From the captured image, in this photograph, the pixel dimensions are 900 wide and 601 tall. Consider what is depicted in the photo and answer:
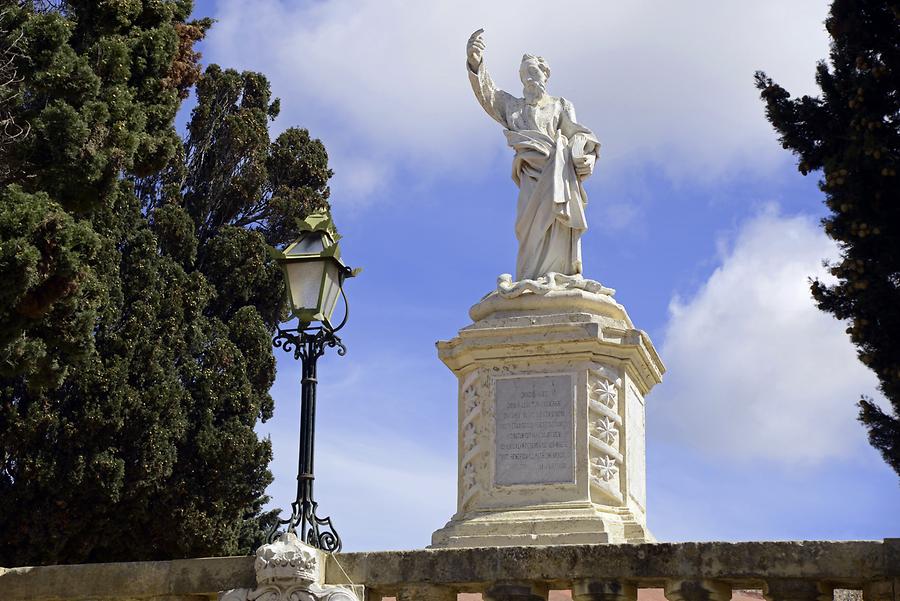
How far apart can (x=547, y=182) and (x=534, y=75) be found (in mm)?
1170

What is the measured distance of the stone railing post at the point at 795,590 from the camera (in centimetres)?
689

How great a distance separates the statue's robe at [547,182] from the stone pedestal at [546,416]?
66 cm

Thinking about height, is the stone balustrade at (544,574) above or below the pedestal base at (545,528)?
below

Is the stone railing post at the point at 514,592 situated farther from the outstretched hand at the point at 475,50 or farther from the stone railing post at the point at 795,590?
the outstretched hand at the point at 475,50

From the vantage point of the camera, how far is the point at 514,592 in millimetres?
7258

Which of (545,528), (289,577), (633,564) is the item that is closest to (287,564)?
(289,577)

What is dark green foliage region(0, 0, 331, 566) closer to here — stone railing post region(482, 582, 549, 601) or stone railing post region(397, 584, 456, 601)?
stone railing post region(397, 584, 456, 601)

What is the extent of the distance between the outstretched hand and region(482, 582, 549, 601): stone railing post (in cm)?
698

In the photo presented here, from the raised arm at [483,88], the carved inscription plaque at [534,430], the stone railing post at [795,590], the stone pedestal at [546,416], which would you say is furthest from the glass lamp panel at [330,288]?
the raised arm at [483,88]

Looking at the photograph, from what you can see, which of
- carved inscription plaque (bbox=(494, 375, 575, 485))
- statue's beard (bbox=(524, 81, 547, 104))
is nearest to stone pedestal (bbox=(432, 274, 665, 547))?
carved inscription plaque (bbox=(494, 375, 575, 485))

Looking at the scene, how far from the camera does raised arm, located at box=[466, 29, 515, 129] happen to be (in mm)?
13016

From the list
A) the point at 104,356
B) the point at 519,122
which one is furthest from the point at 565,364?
the point at 104,356

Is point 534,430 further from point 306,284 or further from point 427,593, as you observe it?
point 427,593

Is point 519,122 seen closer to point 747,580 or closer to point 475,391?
point 475,391
